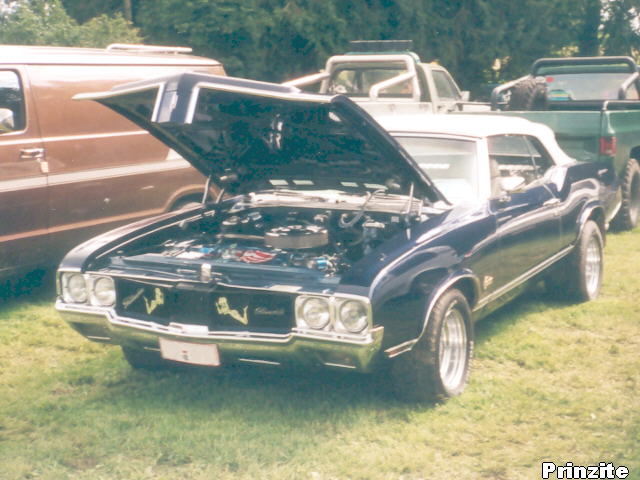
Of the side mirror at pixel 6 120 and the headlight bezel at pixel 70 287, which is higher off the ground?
the side mirror at pixel 6 120

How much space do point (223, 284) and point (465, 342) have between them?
1459 mm

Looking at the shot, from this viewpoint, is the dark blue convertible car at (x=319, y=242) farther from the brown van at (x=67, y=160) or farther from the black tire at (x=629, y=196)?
the black tire at (x=629, y=196)

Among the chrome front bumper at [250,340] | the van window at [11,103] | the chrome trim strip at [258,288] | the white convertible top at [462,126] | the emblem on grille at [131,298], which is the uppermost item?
the van window at [11,103]

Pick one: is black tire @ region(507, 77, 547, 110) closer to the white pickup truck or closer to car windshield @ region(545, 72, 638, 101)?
car windshield @ region(545, 72, 638, 101)

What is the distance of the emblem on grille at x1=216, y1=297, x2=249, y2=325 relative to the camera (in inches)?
165

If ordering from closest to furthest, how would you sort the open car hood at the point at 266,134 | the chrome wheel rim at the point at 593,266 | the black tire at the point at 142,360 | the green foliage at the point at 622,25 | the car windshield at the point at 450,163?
the open car hood at the point at 266,134 → the black tire at the point at 142,360 → the car windshield at the point at 450,163 → the chrome wheel rim at the point at 593,266 → the green foliage at the point at 622,25

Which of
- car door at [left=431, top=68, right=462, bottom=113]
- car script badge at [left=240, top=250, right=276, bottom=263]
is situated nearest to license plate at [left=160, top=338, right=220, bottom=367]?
car script badge at [left=240, top=250, right=276, bottom=263]

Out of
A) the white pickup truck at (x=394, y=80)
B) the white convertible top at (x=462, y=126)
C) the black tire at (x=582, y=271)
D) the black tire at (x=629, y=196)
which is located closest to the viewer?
the white convertible top at (x=462, y=126)

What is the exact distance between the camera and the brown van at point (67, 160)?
6414mm

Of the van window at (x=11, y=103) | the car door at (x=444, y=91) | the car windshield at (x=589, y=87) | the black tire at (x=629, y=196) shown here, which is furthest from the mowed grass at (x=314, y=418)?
the car door at (x=444, y=91)

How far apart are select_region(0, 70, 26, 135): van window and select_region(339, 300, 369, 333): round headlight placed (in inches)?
144

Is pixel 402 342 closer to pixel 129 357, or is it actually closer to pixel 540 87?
pixel 129 357

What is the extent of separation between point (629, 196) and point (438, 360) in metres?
5.78

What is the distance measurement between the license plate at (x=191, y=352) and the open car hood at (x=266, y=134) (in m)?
1.11
